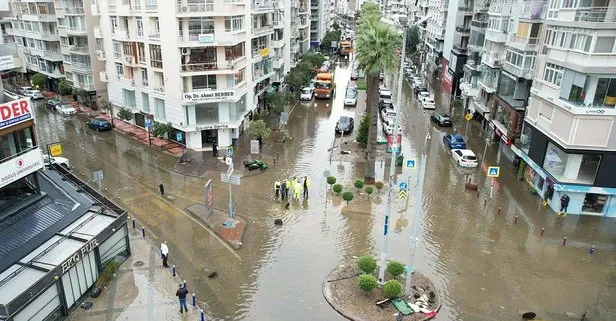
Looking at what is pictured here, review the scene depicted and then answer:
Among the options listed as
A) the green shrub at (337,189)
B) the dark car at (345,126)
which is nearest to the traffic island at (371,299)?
the green shrub at (337,189)

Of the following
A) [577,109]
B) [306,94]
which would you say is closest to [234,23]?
[306,94]

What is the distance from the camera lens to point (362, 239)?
2853cm

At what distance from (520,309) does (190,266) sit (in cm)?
1801

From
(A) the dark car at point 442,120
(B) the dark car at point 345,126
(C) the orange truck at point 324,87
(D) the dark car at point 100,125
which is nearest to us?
(D) the dark car at point 100,125

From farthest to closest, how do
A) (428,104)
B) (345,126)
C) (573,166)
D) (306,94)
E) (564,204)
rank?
(306,94), (428,104), (345,126), (564,204), (573,166)

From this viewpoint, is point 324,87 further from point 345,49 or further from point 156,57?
point 345,49

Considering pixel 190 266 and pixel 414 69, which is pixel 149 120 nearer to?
pixel 190 266

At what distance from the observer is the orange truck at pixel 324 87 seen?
68.9 metres

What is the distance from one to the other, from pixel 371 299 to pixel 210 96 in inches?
1057

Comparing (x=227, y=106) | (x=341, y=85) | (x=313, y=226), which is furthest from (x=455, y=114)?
(x=313, y=226)

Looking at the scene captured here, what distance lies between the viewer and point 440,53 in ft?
283

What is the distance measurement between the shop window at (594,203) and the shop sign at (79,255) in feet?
109

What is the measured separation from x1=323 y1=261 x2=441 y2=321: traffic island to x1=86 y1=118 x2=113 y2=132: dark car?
120ft

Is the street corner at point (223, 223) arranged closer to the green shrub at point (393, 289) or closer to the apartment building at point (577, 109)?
the green shrub at point (393, 289)
